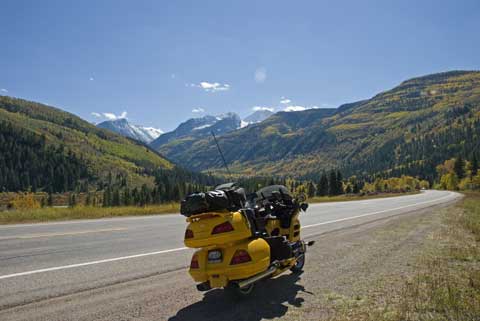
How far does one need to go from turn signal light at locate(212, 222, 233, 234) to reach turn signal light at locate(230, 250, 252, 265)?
1.24 feet

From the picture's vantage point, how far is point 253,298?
19.3ft

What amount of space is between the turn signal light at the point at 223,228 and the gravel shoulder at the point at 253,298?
1157 mm

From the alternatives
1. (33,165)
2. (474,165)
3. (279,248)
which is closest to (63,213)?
(279,248)

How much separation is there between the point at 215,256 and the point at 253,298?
1045 millimetres

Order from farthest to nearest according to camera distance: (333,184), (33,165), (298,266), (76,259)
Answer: (33,165)
(333,184)
(76,259)
(298,266)

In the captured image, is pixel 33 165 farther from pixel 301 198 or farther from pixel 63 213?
pixel 301 198

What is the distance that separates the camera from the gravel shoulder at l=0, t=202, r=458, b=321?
5.00 m

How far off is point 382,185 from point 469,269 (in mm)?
148078

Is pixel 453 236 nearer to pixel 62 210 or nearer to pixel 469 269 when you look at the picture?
pixel 469 269

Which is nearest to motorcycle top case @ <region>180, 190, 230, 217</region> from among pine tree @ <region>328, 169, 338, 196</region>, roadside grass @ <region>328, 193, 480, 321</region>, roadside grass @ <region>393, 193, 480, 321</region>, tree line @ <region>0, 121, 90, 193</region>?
roadside grass @ <region>328, 193, 480, 321</region>

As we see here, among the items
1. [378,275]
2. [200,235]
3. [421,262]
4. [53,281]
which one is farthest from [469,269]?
[53,281]

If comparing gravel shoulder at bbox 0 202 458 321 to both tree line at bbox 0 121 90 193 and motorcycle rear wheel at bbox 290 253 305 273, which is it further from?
tree line at bbox 0 121 90 193

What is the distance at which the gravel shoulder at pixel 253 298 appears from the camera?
16.4 feet

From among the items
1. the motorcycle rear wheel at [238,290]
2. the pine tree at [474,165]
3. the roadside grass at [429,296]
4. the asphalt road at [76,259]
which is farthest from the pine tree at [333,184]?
the motorcycle rear wheel at [238,290]
